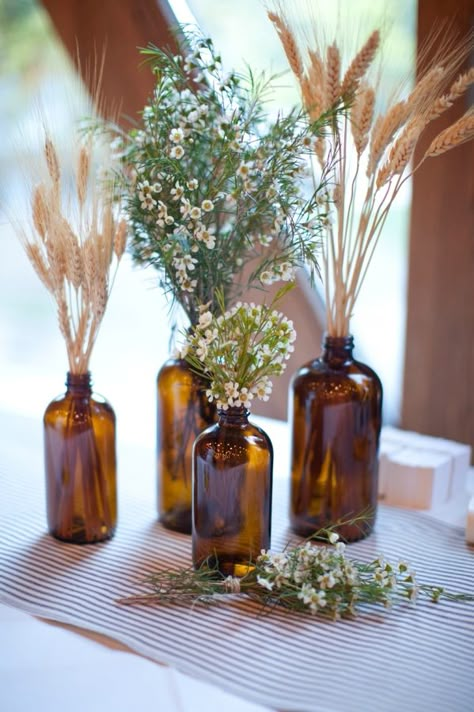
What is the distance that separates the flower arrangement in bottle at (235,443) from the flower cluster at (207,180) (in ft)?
0.47

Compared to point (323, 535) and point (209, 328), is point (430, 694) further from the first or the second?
point (209, 328)

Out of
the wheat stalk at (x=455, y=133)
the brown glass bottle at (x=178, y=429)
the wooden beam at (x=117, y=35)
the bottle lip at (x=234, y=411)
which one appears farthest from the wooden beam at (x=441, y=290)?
the bottle lip at (x=234, y=411)

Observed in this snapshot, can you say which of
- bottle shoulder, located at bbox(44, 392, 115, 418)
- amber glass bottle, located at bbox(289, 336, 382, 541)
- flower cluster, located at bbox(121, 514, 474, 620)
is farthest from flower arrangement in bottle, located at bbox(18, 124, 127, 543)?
amber glass bottle, located at bbox(289, 336, 382, 541)

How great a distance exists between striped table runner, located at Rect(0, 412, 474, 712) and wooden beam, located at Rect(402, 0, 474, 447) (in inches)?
20.5

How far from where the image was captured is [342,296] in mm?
1333

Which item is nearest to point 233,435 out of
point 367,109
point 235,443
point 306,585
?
point 235,443

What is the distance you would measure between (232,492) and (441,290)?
35.4 inches

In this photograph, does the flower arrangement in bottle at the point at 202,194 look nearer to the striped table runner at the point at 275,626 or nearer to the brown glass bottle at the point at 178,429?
the brown glass bottle at the point at 178,429

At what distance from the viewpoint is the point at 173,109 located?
1.25 metres

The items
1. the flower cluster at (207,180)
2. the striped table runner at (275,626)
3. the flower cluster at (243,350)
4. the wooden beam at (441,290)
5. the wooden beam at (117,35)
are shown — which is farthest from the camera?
the wooden beam at (117,35)

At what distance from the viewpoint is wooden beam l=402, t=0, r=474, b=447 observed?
172 centimetres

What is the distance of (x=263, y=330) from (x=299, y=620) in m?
0.42

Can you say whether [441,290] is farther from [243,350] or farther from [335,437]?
[243,350]

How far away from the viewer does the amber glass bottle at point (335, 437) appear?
1.32 metres
